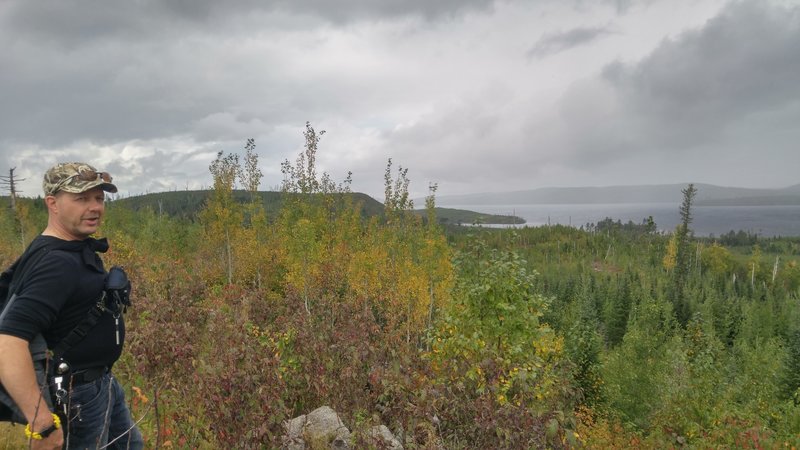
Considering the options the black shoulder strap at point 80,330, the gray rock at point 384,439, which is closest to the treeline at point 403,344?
the gray rock at point 384,439

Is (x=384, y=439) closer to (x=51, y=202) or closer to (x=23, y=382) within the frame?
(x=23, y=382)

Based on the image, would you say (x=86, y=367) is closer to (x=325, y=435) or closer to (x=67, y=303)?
(x=67, y=303)

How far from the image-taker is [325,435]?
5504 mm

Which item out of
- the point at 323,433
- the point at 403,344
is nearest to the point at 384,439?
the point at 323,433

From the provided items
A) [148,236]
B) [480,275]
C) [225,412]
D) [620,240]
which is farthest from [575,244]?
[225,412]

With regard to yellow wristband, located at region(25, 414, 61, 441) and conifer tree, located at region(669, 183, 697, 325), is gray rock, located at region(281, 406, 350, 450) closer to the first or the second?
yellow wristband, located at region(25, 414, 61, 441)

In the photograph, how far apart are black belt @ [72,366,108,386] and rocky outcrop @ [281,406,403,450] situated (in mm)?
2371

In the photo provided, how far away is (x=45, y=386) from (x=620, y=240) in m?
123

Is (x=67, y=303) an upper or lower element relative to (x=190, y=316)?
upper

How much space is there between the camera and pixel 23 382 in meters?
2.19

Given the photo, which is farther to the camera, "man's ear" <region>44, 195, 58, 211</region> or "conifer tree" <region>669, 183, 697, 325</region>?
"conifer tree" <region>669, 183, 697, 325</region>

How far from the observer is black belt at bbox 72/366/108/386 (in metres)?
2.68

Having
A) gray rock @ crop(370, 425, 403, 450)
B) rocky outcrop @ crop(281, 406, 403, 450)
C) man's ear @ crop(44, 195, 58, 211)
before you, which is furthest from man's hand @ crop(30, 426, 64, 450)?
gray rock @ crop(370, 425, 403, 450)

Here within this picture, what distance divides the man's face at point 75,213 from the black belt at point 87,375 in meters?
0.84
